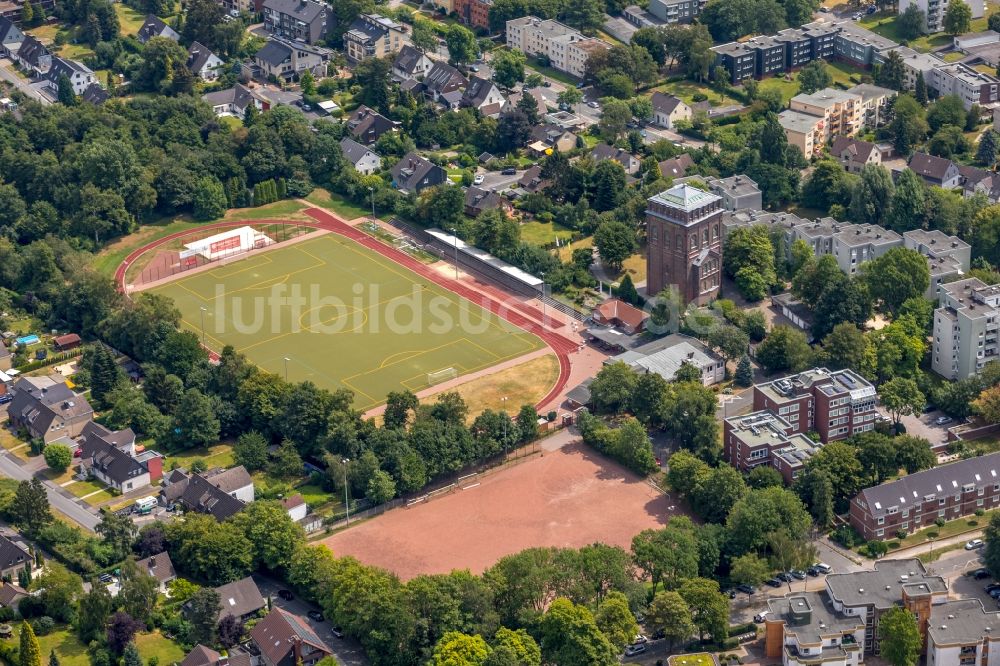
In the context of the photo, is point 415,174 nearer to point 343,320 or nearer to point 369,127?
point 369,127

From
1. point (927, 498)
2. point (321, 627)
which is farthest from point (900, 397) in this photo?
point (321, 627)

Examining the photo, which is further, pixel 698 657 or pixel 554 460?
pixel 554 460

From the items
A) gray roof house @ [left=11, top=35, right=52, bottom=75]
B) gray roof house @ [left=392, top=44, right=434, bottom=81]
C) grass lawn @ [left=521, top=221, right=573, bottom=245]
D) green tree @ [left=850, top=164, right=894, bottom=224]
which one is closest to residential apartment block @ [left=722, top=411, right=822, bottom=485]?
green tree @ [left=850, top=164, right=894, bottom=224]

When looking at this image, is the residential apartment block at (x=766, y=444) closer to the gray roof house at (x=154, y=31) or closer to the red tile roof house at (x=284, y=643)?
the red tile roof house at (x=284, y=643)

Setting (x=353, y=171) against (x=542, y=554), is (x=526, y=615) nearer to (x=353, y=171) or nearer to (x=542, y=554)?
(x=542, y=554)

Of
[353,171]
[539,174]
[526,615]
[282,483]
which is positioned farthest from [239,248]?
[526,615]

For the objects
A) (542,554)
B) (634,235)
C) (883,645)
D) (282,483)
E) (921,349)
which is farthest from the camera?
(634,235)
